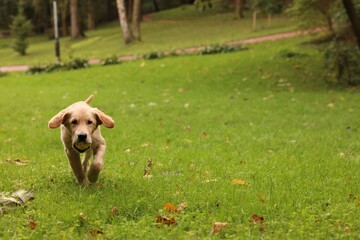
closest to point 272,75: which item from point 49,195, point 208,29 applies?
point 49,195

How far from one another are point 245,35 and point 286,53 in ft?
39.3

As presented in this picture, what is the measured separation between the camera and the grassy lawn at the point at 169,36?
33.4m

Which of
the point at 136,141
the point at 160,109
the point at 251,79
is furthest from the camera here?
the point at 251,79

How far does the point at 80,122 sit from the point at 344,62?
43.5 feet

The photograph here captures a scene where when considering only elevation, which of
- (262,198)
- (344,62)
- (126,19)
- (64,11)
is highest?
(262,198)

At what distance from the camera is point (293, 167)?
6527 mm

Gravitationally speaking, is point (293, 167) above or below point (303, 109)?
above

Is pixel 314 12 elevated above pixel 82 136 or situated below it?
below

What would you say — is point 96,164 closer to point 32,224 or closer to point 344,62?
point 32,224

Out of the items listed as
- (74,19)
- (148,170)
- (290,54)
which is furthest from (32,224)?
(74,19)

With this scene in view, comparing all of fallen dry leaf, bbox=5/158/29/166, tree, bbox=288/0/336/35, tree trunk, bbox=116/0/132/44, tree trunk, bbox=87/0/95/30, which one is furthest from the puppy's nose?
tree trunk, bbox=87/0/95/30

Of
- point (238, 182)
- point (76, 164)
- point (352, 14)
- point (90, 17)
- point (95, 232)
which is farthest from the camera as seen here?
point (90, 17)

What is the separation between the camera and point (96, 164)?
5.34 m

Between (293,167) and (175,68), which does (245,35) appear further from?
(293,167)
